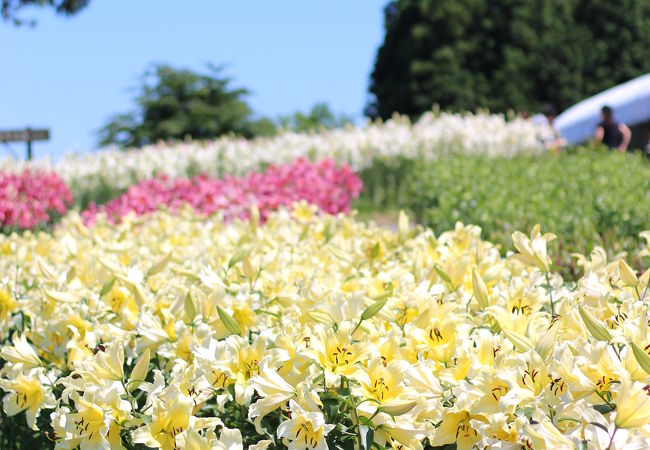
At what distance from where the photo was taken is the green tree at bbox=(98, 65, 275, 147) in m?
32.4

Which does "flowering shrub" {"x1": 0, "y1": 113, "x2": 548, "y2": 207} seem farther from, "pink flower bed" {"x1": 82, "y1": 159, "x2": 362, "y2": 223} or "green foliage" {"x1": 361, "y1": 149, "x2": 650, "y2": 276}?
"green foliage" {"x1": 361, "y1": 149, "x2": 650, "y2": 276}

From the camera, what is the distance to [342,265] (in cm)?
396

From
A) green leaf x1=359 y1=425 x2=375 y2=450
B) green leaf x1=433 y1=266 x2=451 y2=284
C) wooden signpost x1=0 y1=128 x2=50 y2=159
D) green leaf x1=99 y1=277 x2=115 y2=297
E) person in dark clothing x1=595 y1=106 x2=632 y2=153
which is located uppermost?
person in dark clothing x1=595 y1=106 x2=632 y2=153

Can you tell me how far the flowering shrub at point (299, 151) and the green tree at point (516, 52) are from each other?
565 inches

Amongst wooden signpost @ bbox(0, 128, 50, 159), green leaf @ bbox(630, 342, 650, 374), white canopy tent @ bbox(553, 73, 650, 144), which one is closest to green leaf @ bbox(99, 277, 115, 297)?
green leaf @ bbox(630, 342, 650, 374)

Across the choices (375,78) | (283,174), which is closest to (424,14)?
(375,78)

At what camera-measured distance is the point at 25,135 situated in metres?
19.1

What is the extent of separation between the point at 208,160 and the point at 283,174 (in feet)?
24.9

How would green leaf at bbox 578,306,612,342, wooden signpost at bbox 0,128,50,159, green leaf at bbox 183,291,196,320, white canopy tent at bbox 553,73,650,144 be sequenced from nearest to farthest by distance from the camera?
green leaf at bbox 578,306,612,342 → green leaf at bbox 183,291,196,320 → wooden signpost at bbox 0,128,50,159 → white canopy tent at bbox 553,73,650,144

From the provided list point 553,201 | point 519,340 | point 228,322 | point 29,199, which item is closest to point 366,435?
point 519,340

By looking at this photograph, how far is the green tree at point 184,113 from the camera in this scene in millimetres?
32438

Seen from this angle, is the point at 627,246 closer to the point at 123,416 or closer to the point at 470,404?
the point at 470,404

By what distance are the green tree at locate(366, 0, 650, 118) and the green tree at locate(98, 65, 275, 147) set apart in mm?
7623

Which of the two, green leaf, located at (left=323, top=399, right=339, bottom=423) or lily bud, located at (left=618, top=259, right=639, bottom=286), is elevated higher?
lily bud, located at (left=618, top=259, right=639, bottom=286)
